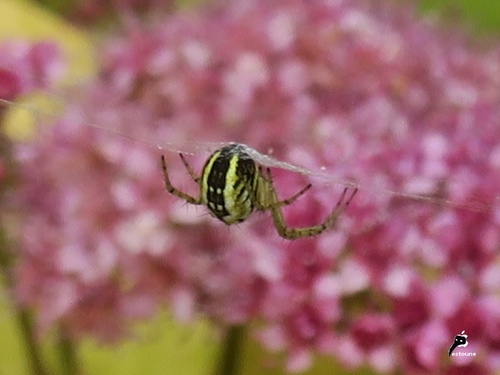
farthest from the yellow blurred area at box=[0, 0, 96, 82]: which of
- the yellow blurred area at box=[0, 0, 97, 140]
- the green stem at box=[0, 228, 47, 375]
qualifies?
the green stem at box=[0, 228, 47, 375]

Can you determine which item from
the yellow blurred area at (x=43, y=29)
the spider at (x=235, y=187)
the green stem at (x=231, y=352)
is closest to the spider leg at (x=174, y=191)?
the spider at (x=235, y=187)

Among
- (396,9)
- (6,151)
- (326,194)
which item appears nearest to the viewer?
(326,194)

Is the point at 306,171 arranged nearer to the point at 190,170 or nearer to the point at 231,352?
the point at 190,170

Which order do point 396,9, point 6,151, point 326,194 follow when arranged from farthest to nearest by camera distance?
point 396,9, point 6,151, point 326,194

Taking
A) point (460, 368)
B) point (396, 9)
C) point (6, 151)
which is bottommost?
point (460, 368)

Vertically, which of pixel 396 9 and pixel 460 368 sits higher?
pixel 396 9

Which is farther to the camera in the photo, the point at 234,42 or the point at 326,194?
the point at 234,42

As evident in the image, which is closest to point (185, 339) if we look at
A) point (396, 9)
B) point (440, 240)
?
point (440, 240)

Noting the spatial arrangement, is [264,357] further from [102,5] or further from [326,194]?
[102,5]
